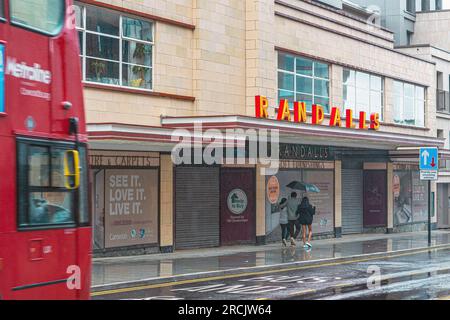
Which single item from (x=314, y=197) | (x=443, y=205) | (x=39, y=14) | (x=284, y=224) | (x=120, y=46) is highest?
(x=120, y=46)

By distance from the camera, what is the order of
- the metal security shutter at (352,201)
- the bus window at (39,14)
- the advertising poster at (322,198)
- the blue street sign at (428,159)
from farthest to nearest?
1. the metal security shutter at (352,201)
2. the advertising poster at (322,198)
3. the blue street sign at (428,159)
4. the bus window at (39,14)

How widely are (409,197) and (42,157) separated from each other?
3202cm

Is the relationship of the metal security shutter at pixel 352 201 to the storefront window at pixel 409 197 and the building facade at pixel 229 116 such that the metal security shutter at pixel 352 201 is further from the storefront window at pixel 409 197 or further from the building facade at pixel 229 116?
the storefront window at pixel 409 197

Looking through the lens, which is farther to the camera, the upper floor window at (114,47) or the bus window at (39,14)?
the upper floor window at (114,47)

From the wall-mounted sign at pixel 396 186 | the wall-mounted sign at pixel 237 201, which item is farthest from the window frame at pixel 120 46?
the wall-mounted sign at pixel 396 186

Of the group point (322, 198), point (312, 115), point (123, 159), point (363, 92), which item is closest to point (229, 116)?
point (123, 159)

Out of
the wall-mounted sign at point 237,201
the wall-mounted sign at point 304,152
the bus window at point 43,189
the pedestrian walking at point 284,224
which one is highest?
the wall-mounted sign at point 304,152

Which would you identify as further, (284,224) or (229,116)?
(284,224)

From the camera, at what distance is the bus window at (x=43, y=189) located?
9.14 meters

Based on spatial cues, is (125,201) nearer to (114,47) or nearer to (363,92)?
(114,47)

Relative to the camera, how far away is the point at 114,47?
2277 centimetres

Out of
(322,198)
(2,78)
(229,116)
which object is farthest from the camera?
(322,198)

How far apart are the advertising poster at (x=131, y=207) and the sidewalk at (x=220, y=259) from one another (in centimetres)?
63

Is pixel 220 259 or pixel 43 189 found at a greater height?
pixel 43 189
